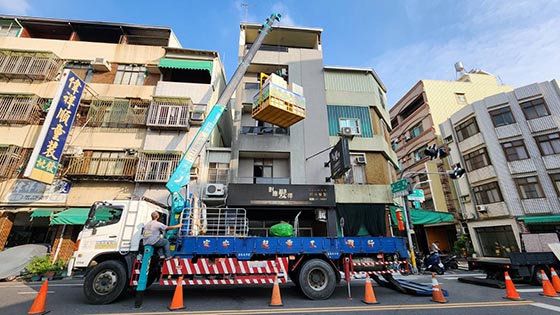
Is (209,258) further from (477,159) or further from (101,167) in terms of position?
(477,159)

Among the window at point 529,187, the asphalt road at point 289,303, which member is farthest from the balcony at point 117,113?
the window at point 529,187

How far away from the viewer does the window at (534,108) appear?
66.2ft

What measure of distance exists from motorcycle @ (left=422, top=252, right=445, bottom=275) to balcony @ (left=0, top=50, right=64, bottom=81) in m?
27.7

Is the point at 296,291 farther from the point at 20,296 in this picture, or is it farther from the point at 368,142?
the point at 368,142

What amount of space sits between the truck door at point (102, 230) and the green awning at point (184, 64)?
41.5 feet

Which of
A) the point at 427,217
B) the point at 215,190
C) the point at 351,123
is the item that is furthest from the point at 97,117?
the point at 427,217

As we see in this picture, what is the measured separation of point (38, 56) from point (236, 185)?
17514 millimetres

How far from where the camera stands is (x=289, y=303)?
630 centimetres

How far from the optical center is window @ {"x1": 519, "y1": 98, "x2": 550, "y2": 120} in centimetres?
2019

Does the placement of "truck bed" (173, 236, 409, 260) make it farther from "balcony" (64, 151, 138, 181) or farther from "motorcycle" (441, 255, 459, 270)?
"balcony" (64, 151, 138, 181)

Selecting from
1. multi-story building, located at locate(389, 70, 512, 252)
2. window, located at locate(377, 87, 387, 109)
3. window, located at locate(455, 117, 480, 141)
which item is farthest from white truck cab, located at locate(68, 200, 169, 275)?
window, located at locate(455, 117, 480, 141)

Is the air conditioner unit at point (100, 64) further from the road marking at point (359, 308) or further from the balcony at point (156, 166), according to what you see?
the road marking at point (359, 308)

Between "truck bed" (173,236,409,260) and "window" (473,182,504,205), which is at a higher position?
"window" (473,182,504,205)

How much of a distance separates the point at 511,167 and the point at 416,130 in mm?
12187
